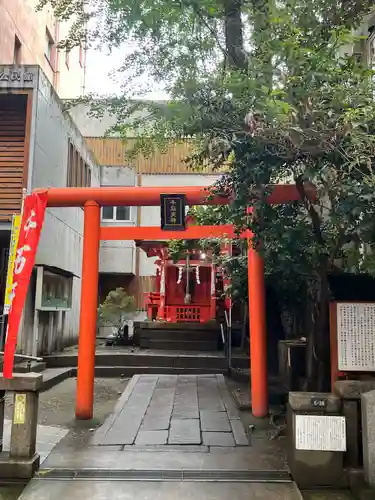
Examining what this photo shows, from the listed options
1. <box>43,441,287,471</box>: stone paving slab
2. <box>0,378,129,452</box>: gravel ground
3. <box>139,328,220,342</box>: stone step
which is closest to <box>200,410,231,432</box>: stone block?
<box>43,441,287,471</box>: stone paving slab

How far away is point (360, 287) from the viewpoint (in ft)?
19.7

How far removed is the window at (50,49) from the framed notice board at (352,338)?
1893cm

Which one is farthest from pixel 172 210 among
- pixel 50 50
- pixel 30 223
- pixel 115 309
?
pixel 50 50

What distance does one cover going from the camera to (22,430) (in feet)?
17.1

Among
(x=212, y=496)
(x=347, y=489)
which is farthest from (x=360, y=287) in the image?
(x=212, y=496)

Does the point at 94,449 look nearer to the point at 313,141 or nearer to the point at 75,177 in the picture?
the point at 313,141

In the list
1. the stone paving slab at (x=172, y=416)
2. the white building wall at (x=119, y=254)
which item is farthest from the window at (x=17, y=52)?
the stone paving slab at (x=172, y=416)

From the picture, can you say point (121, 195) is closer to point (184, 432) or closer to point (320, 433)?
point (184, 432)

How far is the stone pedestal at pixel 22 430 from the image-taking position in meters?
5.09

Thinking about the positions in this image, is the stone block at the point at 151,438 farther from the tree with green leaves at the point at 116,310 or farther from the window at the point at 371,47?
the tree with green leaves at the point at 116,310

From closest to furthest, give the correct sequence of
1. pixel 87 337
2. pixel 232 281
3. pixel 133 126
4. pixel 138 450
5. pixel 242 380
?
pixel 138 450 → pixel 87 337 → pixel 232 281 → pixel 133 126 → pixel 242 380

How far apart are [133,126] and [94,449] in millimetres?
6744

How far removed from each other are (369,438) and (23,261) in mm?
4843

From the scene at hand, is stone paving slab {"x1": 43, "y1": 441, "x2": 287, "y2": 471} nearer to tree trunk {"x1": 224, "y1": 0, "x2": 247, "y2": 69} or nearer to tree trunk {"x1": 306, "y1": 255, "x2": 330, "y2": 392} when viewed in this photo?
tree trunk {"x1": 306, "y1": 255, "x2": 330, "y2": 392}
